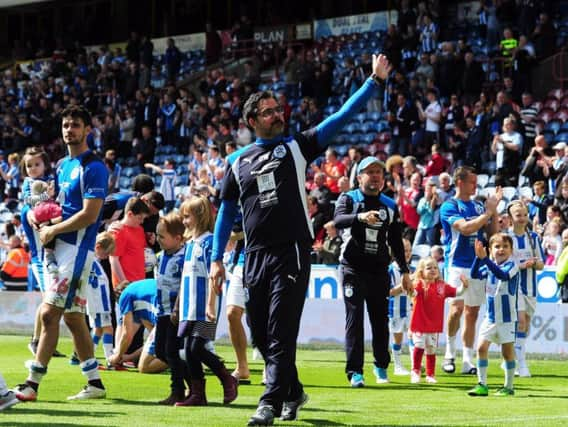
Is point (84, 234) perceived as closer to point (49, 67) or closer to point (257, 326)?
point (257, 326)

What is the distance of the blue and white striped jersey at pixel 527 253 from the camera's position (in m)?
13.6

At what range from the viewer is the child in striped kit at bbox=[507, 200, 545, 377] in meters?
13.5

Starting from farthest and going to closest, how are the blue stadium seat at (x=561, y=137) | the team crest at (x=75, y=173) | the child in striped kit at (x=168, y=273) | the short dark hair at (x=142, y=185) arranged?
the blue stadium seat at (x=561, y=137)
the short dark hair at (x=142, y=185)
the child in striped kit at (x=168, y=273)
the team crest at (x=75, y=173)

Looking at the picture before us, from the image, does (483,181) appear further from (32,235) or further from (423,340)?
(32,235)

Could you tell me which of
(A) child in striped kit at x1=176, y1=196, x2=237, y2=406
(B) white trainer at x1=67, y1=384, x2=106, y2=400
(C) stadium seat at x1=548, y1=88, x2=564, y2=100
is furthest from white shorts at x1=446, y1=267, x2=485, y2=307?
(C) stadium seat at x1=548, y1=88, x2=564, y2=100

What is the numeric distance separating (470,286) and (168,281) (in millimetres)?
4195

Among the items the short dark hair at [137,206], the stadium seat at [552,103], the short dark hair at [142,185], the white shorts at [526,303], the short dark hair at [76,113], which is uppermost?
the stadium seat at [552,103]

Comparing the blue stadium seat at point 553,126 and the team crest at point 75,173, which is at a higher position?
the blue stadium seat at point 553,126

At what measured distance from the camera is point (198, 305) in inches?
387

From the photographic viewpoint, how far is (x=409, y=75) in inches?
1089

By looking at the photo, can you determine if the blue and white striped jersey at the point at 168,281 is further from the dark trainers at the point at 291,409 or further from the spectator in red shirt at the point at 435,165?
the spectator in red shirt at the point at 435,165

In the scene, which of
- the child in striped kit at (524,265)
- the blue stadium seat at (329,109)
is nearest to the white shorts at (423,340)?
the child in striped kit at (524,265)

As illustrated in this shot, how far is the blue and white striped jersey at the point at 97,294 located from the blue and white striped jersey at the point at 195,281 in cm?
488

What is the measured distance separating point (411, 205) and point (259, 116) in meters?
12.8
